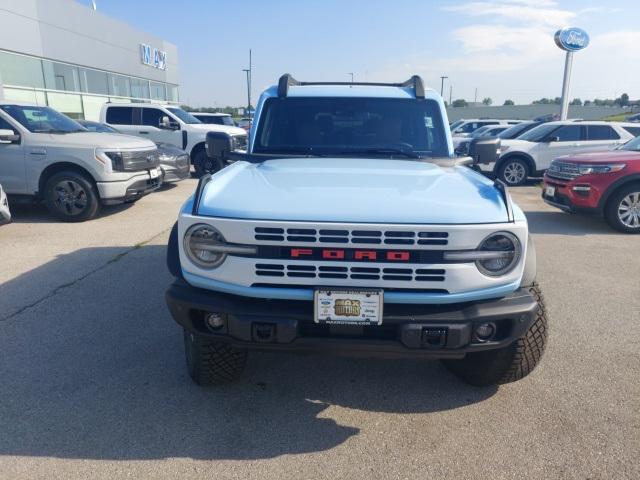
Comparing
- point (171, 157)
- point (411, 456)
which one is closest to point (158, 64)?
point (171, 157)

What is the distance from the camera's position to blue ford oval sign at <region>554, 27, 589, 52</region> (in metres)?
18.8

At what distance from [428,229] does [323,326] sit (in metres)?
0.72

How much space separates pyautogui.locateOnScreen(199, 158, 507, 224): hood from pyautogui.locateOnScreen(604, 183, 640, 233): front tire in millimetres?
5449

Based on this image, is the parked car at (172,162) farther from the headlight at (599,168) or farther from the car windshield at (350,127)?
the headlight at (599,168)

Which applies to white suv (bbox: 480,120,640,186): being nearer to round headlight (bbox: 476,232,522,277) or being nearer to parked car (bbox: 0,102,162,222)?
parked car (bbox: 0,102,162,222)

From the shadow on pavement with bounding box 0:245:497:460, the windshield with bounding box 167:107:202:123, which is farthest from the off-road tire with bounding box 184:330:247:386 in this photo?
the windshield with bounding box 167:107:202:123

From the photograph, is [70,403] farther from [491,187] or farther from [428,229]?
[491,187]

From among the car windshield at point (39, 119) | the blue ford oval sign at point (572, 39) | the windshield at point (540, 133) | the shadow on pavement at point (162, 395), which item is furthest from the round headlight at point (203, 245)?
the blue ford oval sign at point (572, 39)

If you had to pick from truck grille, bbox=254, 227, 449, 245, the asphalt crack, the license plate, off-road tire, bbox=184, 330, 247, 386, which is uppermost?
truck grille, bbox=254, 227, 449, 245

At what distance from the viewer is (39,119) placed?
786 centimetres

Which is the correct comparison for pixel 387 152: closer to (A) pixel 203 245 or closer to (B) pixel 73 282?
(A) pixel 203 245

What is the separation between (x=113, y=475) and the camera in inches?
91.0

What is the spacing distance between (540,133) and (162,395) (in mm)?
12410

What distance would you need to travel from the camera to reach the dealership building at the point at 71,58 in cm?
1911
